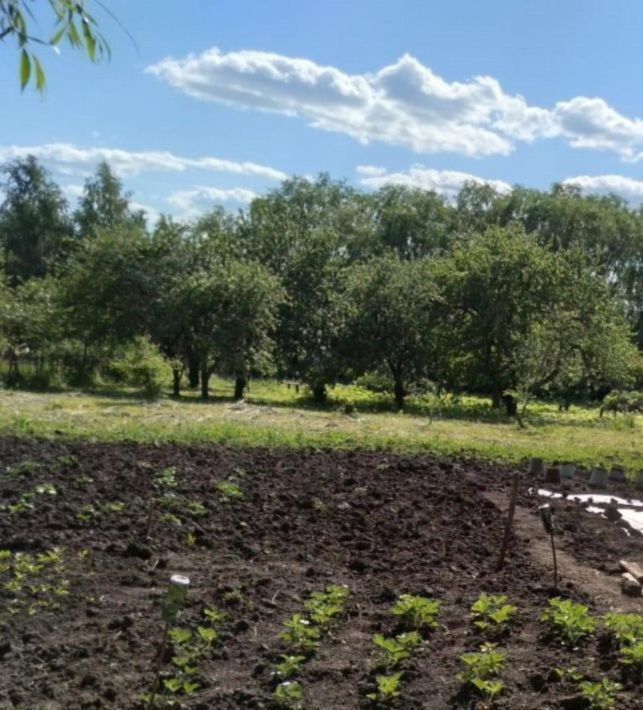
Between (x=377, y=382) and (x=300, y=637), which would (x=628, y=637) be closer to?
(x=300, y=637)

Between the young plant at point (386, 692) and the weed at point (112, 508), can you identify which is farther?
the weed at point (112, 508)

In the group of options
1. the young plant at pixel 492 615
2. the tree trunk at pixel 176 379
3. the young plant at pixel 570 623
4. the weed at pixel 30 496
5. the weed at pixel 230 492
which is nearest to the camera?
the young plant at pixel 570 623

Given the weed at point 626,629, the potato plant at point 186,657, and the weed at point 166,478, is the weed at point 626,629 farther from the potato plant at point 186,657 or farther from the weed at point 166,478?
the weed at point 166,478

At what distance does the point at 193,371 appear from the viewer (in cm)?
2956

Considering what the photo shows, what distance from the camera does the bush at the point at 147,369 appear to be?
25.0m

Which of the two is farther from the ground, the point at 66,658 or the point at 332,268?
the point at 332,268

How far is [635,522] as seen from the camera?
9172mm

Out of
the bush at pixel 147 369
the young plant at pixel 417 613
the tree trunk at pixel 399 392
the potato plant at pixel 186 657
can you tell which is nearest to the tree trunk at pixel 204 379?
the bush at pixel 147 369

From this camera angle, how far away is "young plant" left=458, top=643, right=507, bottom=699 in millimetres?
4324

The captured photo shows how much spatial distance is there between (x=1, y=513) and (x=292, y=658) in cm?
367

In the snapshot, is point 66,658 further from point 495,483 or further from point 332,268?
point 332,268

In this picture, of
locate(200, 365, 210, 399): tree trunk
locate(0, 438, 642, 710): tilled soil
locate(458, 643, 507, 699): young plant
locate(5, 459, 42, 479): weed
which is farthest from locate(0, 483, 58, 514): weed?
locate(200, 365, 210, 399): tree trunk

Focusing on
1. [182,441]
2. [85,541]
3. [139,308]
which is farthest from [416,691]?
[139,308]

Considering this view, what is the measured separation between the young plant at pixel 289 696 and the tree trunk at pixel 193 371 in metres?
24.1
